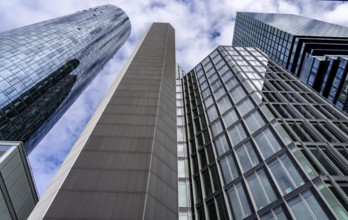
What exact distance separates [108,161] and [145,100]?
10923 millimetres

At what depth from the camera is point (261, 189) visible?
18.4m

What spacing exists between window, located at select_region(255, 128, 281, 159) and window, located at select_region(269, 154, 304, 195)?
4.08 feet

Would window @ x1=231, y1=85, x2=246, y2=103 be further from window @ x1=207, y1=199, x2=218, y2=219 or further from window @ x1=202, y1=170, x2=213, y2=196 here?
window @ x1=207, y1=199, x2=218, y2=219

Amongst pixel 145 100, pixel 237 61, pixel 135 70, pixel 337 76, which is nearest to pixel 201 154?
pixel 145 100

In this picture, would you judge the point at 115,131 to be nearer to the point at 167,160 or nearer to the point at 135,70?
the point at 167,160

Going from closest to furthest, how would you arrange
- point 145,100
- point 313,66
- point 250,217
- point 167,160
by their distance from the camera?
point 250,217, point 167,160, point 145,100, point 313,66

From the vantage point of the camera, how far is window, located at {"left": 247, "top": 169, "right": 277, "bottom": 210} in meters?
17.3

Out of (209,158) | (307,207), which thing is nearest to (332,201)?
(307,207)

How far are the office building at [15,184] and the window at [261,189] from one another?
2316 cm

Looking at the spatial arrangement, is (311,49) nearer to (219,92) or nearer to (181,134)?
(219,92)

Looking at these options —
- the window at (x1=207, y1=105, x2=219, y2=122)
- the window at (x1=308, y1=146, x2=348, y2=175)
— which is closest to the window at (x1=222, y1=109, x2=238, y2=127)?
the window at (x1=207, y1=105, x2=219, y2=122)

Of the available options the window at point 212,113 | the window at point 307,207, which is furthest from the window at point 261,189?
the window at point 212,113

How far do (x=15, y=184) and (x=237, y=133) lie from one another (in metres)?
24.7

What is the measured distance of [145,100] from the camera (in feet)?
87.8
